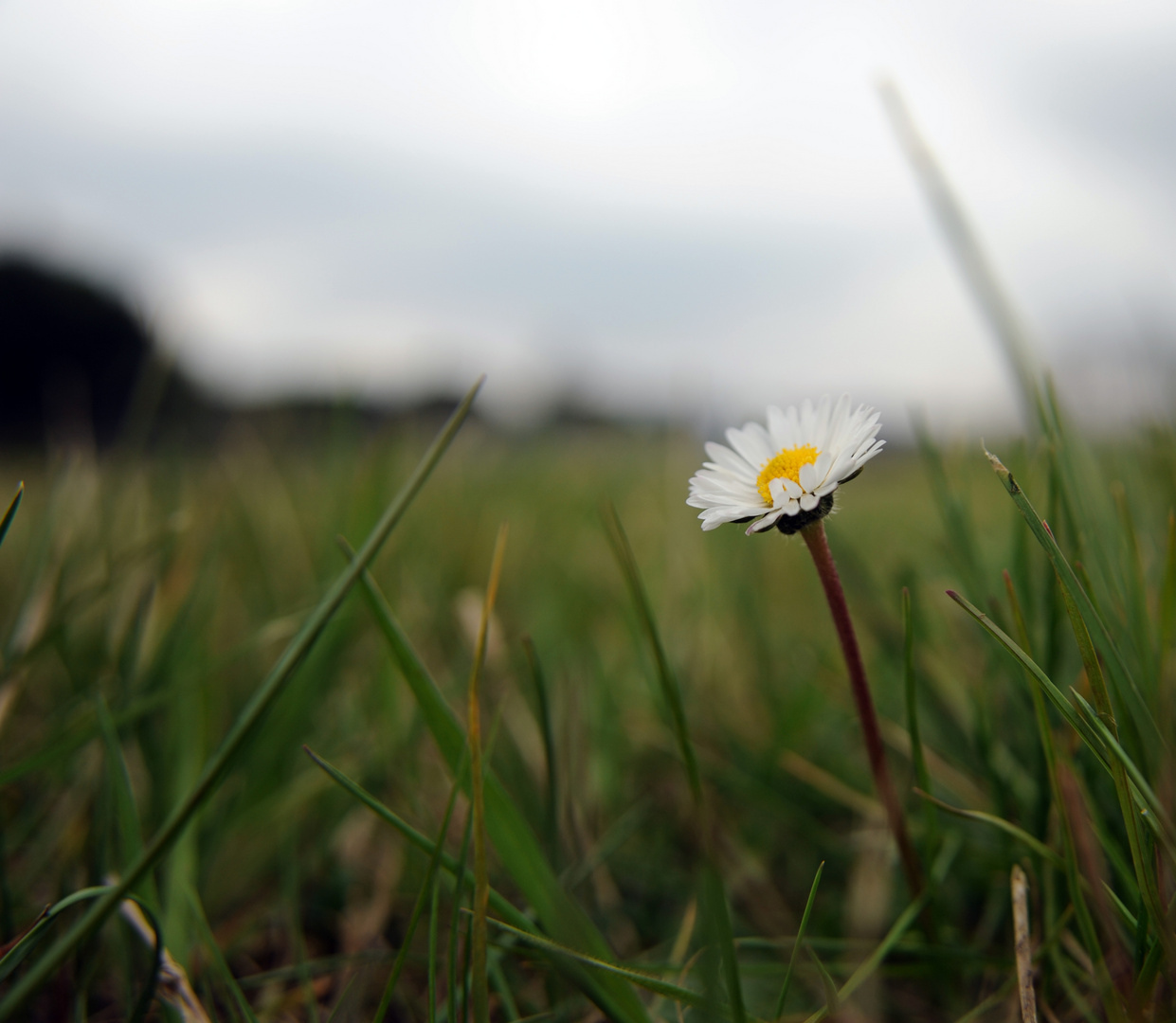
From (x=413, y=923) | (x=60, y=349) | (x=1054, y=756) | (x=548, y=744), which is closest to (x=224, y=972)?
(x=413, y=923)

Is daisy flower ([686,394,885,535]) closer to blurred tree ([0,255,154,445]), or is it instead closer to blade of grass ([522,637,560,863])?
blade of grass ([522,637,560,863])

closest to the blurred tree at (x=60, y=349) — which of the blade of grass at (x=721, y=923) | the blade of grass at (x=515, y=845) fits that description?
the blade of grass at (x=515, y=845)

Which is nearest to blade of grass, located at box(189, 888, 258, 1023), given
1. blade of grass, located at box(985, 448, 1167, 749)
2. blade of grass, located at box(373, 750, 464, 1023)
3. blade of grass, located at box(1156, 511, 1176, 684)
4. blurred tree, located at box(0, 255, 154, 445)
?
blade of grass, located at box(373, 750, 464, 1023)

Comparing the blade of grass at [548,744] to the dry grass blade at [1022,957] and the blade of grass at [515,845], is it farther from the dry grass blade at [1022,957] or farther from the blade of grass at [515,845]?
the dry grass blade at [1022,957]

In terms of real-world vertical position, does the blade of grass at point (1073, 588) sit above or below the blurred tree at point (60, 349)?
below

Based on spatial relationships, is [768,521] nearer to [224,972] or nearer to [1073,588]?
[1073,588]
